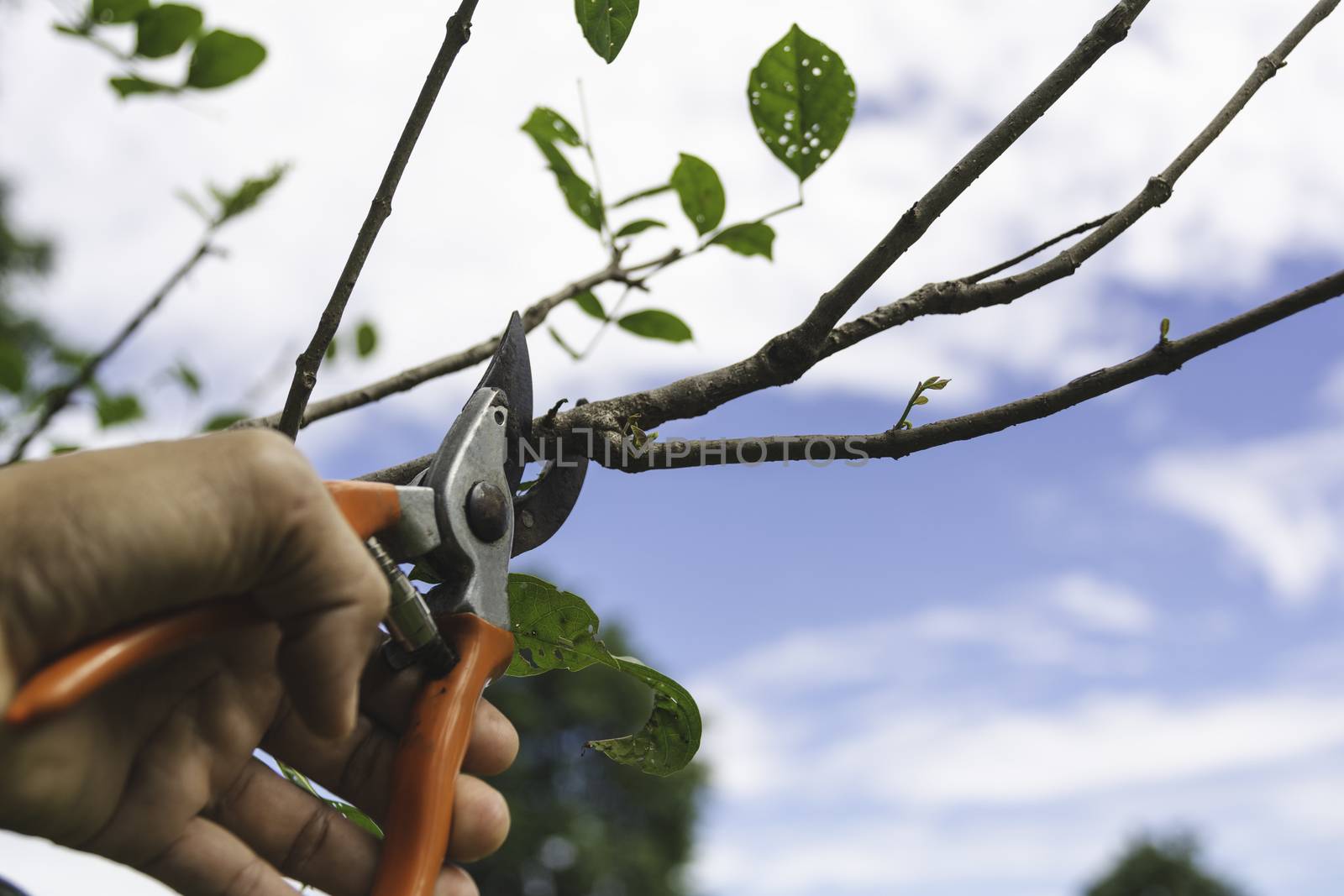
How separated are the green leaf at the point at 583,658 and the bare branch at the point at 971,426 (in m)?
0.29

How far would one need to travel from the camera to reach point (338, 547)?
137 centimetres

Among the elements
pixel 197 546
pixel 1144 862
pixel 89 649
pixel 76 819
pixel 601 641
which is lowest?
pixel 76 819

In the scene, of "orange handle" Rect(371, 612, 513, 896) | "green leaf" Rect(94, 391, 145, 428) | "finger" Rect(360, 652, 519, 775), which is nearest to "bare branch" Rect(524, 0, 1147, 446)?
"orange handle" Rect(371, 612, 513, 896)

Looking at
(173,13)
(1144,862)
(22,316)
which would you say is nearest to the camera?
(173,13)

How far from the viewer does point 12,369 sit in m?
3.19

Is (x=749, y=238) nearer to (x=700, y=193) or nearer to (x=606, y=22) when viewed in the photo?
(x=700, y=193)

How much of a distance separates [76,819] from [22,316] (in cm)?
2937

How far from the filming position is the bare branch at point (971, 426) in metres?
1.50

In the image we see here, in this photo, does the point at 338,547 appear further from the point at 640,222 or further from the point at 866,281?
the point at 640,222

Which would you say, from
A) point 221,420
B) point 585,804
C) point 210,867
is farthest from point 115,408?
point 585,804

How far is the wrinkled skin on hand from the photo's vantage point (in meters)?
1.27

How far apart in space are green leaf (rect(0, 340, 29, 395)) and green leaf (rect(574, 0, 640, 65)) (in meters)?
2.43

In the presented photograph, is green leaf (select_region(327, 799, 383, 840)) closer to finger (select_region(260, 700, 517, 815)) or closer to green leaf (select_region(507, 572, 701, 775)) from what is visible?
finger (select_region(260, 700, 517, 815))

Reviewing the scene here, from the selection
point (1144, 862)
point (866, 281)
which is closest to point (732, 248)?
point (866, 281)
